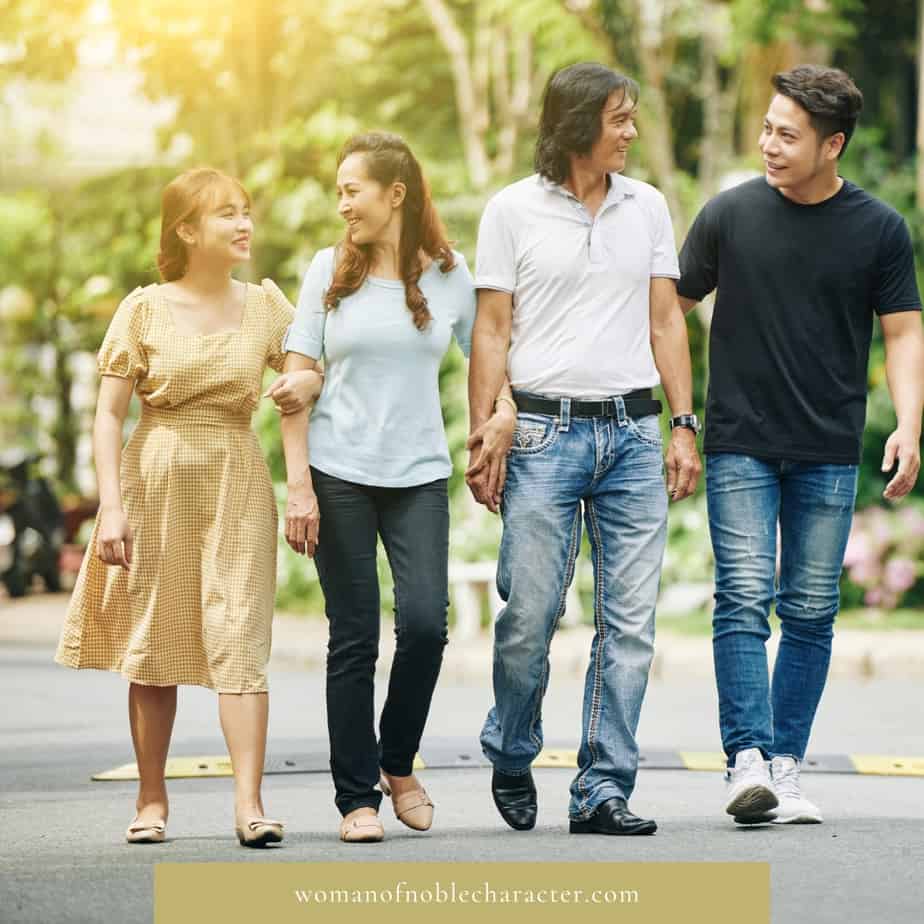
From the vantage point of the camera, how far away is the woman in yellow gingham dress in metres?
5.55

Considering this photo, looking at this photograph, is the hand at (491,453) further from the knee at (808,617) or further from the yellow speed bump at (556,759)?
the yellow speed bump at (556,759)

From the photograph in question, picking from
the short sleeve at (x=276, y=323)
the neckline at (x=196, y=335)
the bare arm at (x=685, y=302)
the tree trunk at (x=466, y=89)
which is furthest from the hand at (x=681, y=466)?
the tree trunk at (x=466, y=89)

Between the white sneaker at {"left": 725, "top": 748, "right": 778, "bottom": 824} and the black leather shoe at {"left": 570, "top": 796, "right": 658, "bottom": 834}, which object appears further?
the white sneaker at {"left": 725, "top": 748, "right": 778, "bottom": 824}

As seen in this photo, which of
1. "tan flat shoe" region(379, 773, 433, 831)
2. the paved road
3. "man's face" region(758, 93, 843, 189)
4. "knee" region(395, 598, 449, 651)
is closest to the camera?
the paved road

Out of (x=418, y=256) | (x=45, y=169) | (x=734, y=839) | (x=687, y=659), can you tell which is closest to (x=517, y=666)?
(x=734, y=839)

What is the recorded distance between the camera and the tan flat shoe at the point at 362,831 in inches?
217

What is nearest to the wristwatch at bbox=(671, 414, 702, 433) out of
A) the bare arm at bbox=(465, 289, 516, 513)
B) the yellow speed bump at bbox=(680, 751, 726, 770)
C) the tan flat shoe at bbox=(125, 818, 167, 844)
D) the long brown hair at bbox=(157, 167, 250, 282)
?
the bare arm at bbox=(465, 289, 516, 513)

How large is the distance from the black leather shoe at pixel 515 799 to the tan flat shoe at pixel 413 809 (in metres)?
0.19

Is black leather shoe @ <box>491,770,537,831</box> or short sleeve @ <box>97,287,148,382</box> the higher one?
short sleeve @ <box>97,287,148,382</box>

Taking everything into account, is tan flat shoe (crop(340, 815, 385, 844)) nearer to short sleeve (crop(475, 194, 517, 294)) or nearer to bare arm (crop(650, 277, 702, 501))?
bare arm (crop(650, 277, 702, 501))

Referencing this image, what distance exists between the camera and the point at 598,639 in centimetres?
571

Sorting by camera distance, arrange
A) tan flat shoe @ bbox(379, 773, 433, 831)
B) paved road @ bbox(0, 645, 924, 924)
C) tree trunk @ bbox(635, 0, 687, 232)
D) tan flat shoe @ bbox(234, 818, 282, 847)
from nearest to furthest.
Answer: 1. paved road @ bbox(0, 645, 924, 924)
2. tan flat shoe @ bbox(234, 818, 282, 847)
3. tan flat shoe @ bbox(379, 773, 433, 831)
4. tree trunk @ bbox(635, 0, 687, 232)

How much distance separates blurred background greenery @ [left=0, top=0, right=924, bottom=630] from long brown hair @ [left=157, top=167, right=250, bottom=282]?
7.58 metres

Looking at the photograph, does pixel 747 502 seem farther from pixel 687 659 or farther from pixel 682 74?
pixel 682 74
